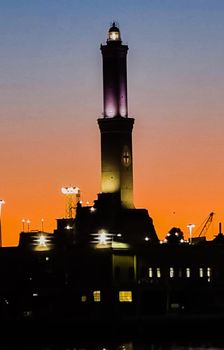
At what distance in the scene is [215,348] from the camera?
196 meters

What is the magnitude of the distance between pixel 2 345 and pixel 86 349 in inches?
361

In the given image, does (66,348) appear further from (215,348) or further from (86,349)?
(215,348)

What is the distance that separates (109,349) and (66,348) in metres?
4.47

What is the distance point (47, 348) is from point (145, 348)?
33.7 ft

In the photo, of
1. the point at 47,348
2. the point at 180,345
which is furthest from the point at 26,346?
the point at 180,345

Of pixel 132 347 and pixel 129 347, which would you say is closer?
pixel 129 347

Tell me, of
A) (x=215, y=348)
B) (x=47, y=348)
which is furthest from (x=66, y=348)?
(x=215, y=348)

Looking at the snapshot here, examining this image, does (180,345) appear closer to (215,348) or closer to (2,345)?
(215,348)

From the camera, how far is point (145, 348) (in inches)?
7771

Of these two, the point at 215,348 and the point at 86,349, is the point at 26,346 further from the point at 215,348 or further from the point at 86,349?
the point at 215,348

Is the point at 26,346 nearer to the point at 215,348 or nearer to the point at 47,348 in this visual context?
the point at 47,348

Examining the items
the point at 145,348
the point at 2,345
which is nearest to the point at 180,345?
the point at 145,348

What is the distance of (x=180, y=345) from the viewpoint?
19975cm

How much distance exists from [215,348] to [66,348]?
1535cm
